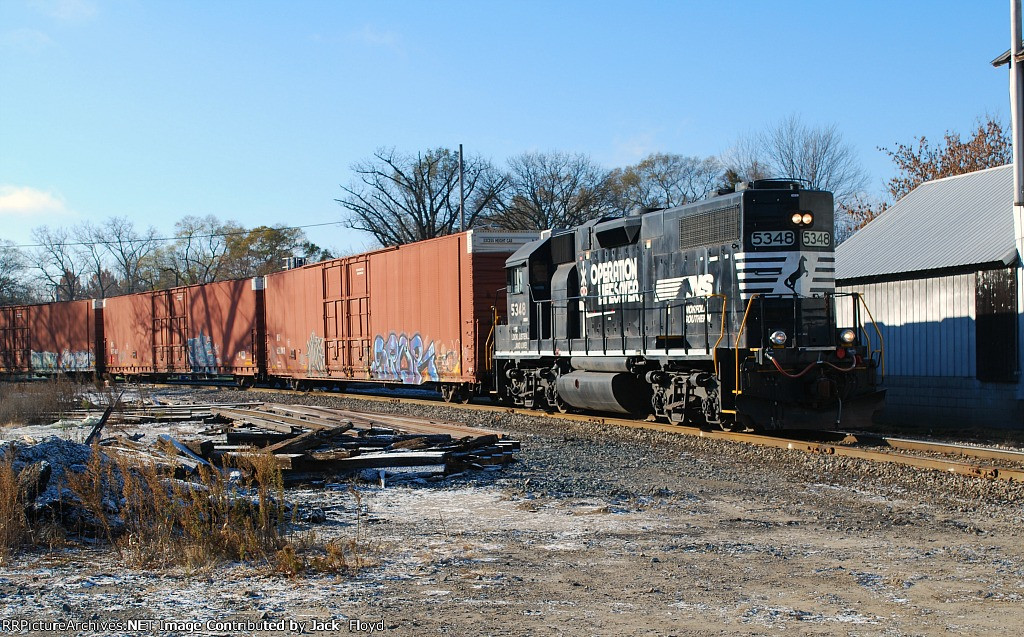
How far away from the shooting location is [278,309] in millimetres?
27719

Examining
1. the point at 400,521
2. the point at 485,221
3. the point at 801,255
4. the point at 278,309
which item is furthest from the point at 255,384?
the point at 485,221

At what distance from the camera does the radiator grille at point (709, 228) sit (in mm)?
12844

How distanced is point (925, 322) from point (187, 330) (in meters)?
25.2

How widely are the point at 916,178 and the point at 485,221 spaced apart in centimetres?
2952

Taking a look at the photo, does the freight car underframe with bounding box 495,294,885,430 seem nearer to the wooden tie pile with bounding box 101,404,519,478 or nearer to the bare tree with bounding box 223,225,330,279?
the wooden tie pile with bounding box 101,404,519,478

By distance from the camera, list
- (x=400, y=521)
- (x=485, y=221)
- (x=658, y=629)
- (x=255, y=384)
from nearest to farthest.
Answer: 1. (x=658, y=629)
2. (x=400, y=521)
3. (x=255, y=384)
4. (x=485, y=221)

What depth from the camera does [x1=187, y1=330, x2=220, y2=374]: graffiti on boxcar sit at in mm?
30828

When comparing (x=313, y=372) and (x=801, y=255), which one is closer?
(x=801, y=255)

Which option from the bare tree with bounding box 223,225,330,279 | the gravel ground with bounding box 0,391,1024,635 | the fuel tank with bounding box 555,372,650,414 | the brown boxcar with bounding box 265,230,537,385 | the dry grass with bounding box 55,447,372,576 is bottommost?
the gravel ground with bounding box 0,391,1024,635

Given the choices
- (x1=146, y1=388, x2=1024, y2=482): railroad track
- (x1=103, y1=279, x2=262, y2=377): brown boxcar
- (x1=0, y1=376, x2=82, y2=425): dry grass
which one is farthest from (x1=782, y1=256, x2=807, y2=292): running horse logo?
(x1=103, y1=279, x2=262, y2=377): brown boxcar

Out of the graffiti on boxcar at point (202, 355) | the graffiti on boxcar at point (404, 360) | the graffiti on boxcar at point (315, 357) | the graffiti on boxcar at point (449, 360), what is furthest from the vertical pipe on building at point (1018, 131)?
the graffiti on boxcar at point (202, 355)

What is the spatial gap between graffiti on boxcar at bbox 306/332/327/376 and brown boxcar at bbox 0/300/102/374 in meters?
16.3

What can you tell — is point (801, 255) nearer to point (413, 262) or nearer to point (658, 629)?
point (658, 629)

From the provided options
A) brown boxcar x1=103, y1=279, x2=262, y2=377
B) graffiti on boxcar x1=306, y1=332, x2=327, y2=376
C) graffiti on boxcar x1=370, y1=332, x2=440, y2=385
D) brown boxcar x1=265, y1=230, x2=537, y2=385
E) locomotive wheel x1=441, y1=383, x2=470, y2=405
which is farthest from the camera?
brown boxcar x1=103, y1=279, x2=262, y2=377
